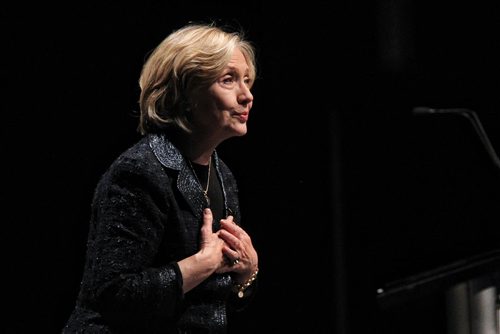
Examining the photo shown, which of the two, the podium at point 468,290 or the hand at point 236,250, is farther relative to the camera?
the hand at point 236,250

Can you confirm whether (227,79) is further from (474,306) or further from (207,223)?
(474,306)

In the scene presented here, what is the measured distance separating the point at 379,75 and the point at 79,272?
101 centimetres

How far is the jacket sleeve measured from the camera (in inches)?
56.8

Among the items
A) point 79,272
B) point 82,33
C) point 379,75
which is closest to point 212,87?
point 379,75

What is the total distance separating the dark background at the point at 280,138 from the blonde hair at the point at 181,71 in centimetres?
37

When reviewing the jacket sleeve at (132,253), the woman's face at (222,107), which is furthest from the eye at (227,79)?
the jacket sleeve at (132,253)

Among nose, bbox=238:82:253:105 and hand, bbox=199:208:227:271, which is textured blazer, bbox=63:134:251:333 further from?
nose, bbox=238:82:253:105

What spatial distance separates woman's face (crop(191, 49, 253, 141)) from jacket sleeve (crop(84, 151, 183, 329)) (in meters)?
0.18

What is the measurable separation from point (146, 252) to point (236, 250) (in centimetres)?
20

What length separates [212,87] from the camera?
1.63 metres

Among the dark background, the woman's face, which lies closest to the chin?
the woman's face

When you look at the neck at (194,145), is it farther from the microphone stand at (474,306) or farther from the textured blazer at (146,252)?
the microphone stand at (474,306)

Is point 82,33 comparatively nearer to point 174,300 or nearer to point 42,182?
point 42,182

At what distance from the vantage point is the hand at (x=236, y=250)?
1.57 metres
